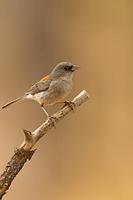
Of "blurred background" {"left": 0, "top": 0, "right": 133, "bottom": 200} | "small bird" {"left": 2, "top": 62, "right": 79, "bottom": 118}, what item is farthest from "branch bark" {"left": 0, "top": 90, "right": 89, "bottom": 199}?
"blurred background" {"left": 0, "top": 0, "right": 133, "bottom": 200}

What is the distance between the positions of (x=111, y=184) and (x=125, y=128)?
37 cm

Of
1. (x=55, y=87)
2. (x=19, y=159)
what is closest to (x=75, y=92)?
(x=55, y=87)

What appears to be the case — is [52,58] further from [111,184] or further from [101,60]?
[111,184]

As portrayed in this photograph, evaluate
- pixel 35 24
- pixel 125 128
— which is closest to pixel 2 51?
pixel 35 24

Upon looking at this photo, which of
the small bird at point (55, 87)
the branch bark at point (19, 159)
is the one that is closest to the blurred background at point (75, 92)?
the small bird at point (55, 87)

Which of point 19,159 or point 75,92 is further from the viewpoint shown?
point 75,92

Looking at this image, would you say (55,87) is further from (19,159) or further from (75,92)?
(75,92)

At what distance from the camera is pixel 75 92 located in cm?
394

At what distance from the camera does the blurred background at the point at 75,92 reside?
391 centimetres

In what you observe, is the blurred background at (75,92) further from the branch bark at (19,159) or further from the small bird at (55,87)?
the branch bark at (19,159)

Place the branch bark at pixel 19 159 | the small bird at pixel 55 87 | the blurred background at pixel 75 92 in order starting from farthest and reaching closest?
the blurred background at pixel 75 92 → the small bird at pixel 55 87 → the branch bark at pixel 19 159

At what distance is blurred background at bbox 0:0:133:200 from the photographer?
3906 mm

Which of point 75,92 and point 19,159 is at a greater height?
point 75,92

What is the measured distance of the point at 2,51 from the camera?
3932 mm
